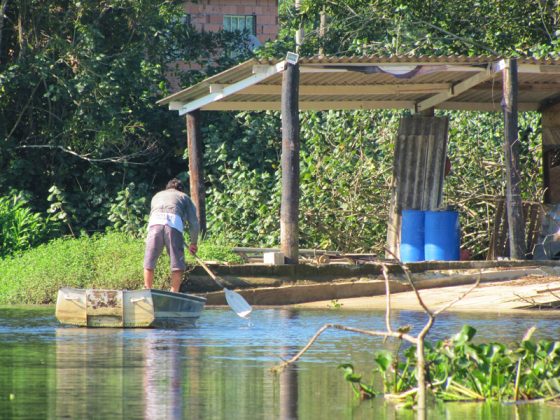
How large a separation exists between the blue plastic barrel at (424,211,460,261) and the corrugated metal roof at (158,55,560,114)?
2.02 metres

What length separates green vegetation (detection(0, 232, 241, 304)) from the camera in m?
17.6

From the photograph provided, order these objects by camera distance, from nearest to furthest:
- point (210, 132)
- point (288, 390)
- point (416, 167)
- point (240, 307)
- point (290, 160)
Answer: point (288, 390), point (240, 307), point (290, 160), point (416, 167), point (210, 132)

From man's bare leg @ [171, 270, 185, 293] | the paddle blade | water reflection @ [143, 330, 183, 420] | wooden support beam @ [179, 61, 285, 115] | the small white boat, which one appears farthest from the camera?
wooden support beam @ [179, 61, 285, 115]

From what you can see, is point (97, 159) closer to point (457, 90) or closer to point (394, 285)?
point (457, 90)

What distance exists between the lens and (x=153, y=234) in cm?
1566

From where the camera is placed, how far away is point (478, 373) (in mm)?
8383

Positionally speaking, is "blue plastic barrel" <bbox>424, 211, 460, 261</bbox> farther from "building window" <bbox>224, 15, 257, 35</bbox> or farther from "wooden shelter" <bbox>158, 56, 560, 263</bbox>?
"building window" <bbox>224, 15, 257, 35</bbox>

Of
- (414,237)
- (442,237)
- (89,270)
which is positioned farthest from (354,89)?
(89,270)

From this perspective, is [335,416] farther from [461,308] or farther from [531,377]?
[461,308]

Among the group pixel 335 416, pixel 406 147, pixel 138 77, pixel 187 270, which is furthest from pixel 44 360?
pixel 138 77

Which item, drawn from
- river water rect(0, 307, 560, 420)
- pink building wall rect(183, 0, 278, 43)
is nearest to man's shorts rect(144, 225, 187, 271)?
river water rect(0, 307, 560, 420)

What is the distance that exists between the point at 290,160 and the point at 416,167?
147 inches

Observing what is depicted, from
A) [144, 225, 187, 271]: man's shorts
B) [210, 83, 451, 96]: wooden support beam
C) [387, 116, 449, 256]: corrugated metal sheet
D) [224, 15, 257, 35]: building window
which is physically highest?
[224, 15, 257, 35]: building window

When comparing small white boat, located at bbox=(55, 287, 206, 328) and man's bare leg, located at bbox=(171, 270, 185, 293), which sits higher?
man's bare leg, located at bbox=(171, 270, 185, 293)
